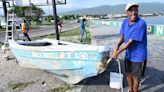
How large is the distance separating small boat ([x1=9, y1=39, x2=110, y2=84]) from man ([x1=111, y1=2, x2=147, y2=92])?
113 centimetres

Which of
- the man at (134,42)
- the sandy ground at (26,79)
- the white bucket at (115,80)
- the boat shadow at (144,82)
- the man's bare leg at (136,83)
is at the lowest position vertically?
the sandy ground at (26,79)

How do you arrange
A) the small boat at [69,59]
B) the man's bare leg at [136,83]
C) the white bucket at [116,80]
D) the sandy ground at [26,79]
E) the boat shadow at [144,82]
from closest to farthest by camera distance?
the man's bare leg at [136,83] < the white bucket at [116,80] < the small boat at [69,59] < the boat shadow at [144,82] < the sandy ground at [26,79]

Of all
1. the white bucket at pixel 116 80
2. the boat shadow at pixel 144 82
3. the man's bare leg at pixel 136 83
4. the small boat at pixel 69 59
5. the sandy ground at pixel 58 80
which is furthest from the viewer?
the sandy ground at pixel 58 80

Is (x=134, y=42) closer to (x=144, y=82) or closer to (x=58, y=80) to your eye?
(x=144, y=82)

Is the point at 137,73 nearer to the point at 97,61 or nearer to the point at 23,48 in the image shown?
the point at 97,61

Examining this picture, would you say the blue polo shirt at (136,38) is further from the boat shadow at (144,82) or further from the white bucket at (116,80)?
the boat shadow at (144,82)

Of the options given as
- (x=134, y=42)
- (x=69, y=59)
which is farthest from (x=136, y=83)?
(x=69, y=59)

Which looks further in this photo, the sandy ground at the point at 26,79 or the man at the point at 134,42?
the sandy ground at the point at 26,79

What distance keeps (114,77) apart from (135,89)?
0.97 m

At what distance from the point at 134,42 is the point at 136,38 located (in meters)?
0.14

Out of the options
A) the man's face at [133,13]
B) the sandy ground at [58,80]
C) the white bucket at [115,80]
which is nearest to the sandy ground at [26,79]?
the sandy ground at [58,80]

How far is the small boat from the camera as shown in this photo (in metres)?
7.00


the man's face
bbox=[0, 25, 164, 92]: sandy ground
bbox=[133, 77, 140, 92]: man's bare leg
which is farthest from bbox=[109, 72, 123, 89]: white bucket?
the man's face

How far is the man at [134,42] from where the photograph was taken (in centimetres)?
539
